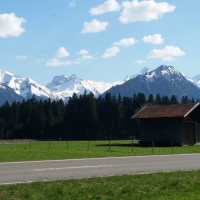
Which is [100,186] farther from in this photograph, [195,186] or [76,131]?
[76,131]

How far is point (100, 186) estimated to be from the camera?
459 inches

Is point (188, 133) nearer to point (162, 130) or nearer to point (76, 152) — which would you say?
point (162, 130)

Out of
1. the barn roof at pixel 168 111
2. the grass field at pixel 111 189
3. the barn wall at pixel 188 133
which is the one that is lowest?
the grass field at pixel 111 189

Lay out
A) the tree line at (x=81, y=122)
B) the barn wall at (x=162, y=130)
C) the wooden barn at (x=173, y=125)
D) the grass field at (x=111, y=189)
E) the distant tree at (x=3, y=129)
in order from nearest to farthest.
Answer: the grass field at (x=111, y=189), the wooden barn at (x=173, y=125), the barn wall at (x=162, y=130), the tree line at (x=81, y=122), the distant tree at (x=3, y=129)

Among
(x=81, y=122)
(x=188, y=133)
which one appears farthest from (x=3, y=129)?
(x=188, y=133)

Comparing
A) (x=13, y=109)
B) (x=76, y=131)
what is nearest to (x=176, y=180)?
(x=76, y=131)

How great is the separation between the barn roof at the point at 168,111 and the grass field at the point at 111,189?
3687 cm

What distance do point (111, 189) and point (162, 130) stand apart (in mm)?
40769

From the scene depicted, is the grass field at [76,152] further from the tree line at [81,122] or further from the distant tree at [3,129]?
the distant tree at [3,129]

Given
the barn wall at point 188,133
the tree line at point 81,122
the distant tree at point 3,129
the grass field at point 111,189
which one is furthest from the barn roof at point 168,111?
the distant tree at point 3,129

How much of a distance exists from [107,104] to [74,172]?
378 ft

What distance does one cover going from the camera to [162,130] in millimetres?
51125

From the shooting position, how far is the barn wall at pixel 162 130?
4941cm

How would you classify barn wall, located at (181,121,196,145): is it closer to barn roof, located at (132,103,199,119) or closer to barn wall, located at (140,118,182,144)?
barn wall, located at (140,118,182,144)
